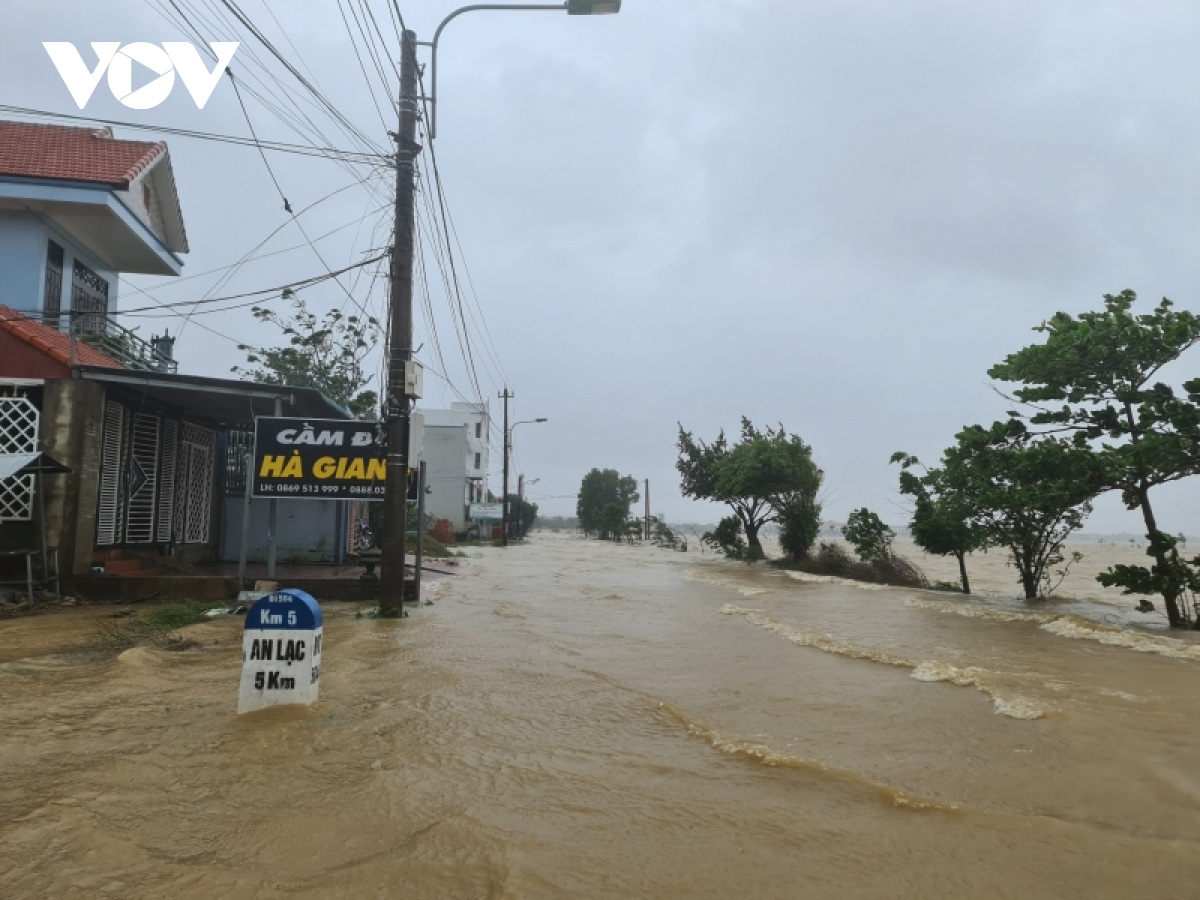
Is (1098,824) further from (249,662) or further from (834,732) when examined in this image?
(249,662)

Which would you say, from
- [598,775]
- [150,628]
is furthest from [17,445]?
[598,775]

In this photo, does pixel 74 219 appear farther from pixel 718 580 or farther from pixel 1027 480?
pixel 1027 480

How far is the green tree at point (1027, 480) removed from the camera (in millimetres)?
12383

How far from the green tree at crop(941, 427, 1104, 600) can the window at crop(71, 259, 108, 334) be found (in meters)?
17.8

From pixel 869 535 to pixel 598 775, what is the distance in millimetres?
19235

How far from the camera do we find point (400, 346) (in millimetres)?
11156

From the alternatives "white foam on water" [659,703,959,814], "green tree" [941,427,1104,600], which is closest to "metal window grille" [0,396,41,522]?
"white foam on water" [659,703,959,814]

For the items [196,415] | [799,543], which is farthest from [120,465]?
[799,543]

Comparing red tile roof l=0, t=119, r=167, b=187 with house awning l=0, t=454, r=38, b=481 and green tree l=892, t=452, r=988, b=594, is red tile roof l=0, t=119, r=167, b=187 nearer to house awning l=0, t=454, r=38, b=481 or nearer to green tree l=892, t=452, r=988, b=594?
house awning l=0, t=454, r=38, b=481

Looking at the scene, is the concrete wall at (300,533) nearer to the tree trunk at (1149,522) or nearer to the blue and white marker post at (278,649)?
the blue and white marker post at (278,649)

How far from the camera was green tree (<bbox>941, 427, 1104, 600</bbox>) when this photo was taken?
488 inches

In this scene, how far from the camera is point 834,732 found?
18.7 feet

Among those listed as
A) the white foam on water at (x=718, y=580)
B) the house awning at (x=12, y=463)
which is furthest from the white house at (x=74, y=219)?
the white foam on water at (x=718, y=580)

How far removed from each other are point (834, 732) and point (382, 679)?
4.04 m
